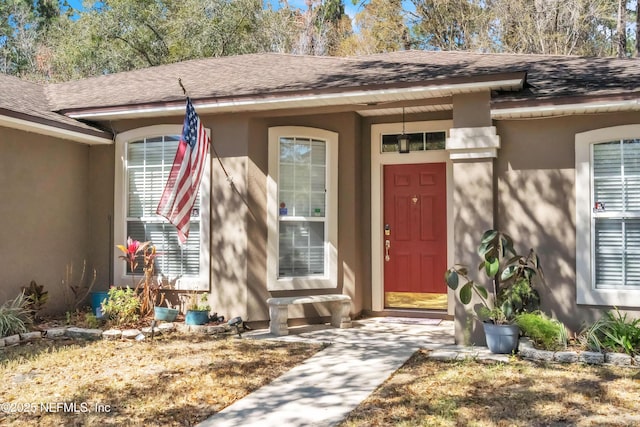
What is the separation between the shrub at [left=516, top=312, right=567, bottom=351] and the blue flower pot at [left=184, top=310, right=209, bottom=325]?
12.7 ft

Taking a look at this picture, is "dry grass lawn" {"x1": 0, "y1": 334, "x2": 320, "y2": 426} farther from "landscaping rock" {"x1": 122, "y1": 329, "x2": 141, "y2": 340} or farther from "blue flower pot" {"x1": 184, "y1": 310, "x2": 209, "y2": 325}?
"blue flower pot" {"x1": 184, "y1": 310, "x2": 209, "y2": 325}

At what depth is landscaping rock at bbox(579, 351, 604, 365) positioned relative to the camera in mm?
5523

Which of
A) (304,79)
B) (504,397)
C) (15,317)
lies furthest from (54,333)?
(504,397)

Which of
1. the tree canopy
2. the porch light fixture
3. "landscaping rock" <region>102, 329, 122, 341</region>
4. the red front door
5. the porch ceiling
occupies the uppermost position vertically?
the tree canopy

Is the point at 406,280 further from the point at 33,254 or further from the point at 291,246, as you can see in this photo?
the point at 33,254

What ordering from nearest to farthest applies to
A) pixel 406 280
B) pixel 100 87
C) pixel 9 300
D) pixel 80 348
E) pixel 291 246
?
pixel 80 348 → pixel 9 300 → pixel 291 246 → pixel 406 280 → pixel 100 87

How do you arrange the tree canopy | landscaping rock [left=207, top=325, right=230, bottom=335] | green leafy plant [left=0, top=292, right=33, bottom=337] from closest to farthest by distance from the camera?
1. green leafy plant [left=0, top=292, right=33, bottom=337]
2. landscaping rock [left=207, top=325, right=230, bottom=335]
3. the tree canopy

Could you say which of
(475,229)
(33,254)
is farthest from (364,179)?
(33,254)

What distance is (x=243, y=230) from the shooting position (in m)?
7.62

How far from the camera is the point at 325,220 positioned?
806 cm

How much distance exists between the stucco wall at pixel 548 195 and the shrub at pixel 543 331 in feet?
1.44

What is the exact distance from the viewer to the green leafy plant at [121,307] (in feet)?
24.6

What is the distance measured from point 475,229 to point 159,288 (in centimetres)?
436

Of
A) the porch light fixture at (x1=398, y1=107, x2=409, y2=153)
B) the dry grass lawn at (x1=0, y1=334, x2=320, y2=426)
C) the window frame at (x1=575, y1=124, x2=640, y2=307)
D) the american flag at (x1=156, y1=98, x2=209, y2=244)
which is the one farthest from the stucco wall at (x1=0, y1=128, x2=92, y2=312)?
the window frame at (x1=575, y1=124, x2=640, y2=307)
